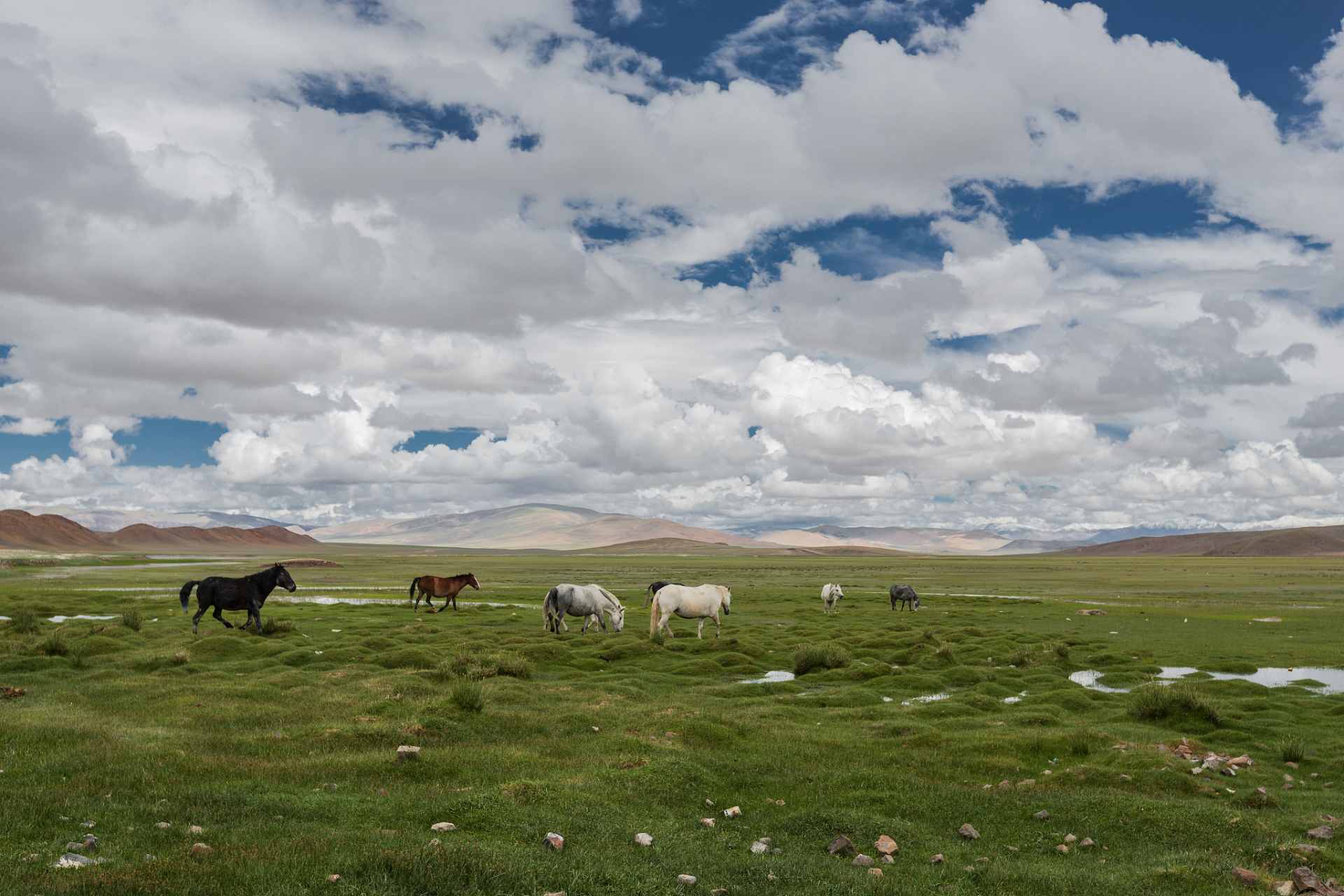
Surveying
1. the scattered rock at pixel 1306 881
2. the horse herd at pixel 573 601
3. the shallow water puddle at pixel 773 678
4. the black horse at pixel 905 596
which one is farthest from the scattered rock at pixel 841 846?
the black horse at pixel 905 596

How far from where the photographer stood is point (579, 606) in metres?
41.4

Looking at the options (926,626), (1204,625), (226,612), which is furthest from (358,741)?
(1204,625)

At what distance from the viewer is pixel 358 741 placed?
15.8 meters

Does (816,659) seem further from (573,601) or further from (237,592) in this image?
(237,592)

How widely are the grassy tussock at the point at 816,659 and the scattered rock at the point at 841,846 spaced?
19061mm

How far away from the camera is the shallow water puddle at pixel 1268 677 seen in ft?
92.4

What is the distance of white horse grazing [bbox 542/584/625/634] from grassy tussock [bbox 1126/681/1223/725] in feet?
82.2

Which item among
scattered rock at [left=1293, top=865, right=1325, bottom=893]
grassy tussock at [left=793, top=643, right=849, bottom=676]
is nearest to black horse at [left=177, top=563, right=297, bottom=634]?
grassy tussock at [left=793, top=643, right=849, bottom=676]

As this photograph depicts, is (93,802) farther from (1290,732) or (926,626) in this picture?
(926,626)

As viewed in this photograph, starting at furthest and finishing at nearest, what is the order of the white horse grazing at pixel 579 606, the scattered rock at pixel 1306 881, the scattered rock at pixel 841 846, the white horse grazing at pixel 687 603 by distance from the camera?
the white horse grazing at pixel 579 606 < the white horse grazing at pixel 687 603 < the scattered rock at pixel 841 846 < the scattered rock at pixel 1306 881

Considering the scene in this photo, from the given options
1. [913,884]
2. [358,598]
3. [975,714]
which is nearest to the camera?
[913,884]

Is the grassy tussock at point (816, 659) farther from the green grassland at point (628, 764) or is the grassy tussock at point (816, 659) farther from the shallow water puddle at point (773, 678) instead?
the shallow water puddle at point (773, 678)

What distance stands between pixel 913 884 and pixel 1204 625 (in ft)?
156

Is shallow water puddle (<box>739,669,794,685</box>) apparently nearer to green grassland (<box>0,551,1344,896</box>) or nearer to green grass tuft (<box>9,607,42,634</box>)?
green grassland (<box>0,551,1344,896</box>)
